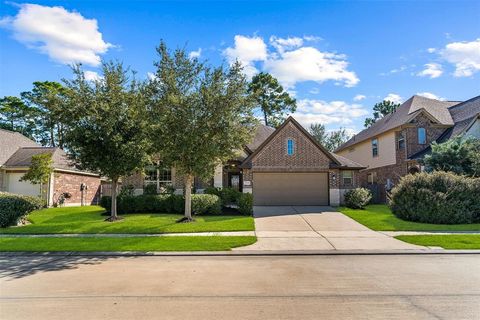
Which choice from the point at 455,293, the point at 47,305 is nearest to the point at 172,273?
the point at 47,305

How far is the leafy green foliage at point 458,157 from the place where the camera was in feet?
65.6

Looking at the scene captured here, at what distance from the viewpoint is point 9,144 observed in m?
26.8

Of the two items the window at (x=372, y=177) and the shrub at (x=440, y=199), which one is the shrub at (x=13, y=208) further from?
the window at (x=372, y=177)

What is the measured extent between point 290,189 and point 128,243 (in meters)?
12.9

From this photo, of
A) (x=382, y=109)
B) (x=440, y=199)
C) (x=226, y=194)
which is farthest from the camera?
(x=382, y=109)

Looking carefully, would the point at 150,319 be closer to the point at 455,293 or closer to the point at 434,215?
the point at 455,293

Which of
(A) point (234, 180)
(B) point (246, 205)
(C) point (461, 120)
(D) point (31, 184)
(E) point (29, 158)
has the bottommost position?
(B) point (246, 205)

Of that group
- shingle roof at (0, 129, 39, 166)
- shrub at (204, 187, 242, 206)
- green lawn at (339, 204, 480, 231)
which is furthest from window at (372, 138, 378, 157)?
shingle roof at (0, 129, 39, 166)

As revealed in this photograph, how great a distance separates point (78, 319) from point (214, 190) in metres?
16.6

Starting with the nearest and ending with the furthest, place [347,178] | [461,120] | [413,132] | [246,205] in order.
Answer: [246,205] → [347,178] → [461,120] → [413,132]

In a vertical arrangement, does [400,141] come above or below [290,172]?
above

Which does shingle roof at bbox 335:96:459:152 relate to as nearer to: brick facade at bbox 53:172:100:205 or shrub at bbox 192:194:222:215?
shrub at bbox 192:194:222:215

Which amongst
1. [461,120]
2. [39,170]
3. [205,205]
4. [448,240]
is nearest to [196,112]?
[205,205]

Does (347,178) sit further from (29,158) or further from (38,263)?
(29,158)
